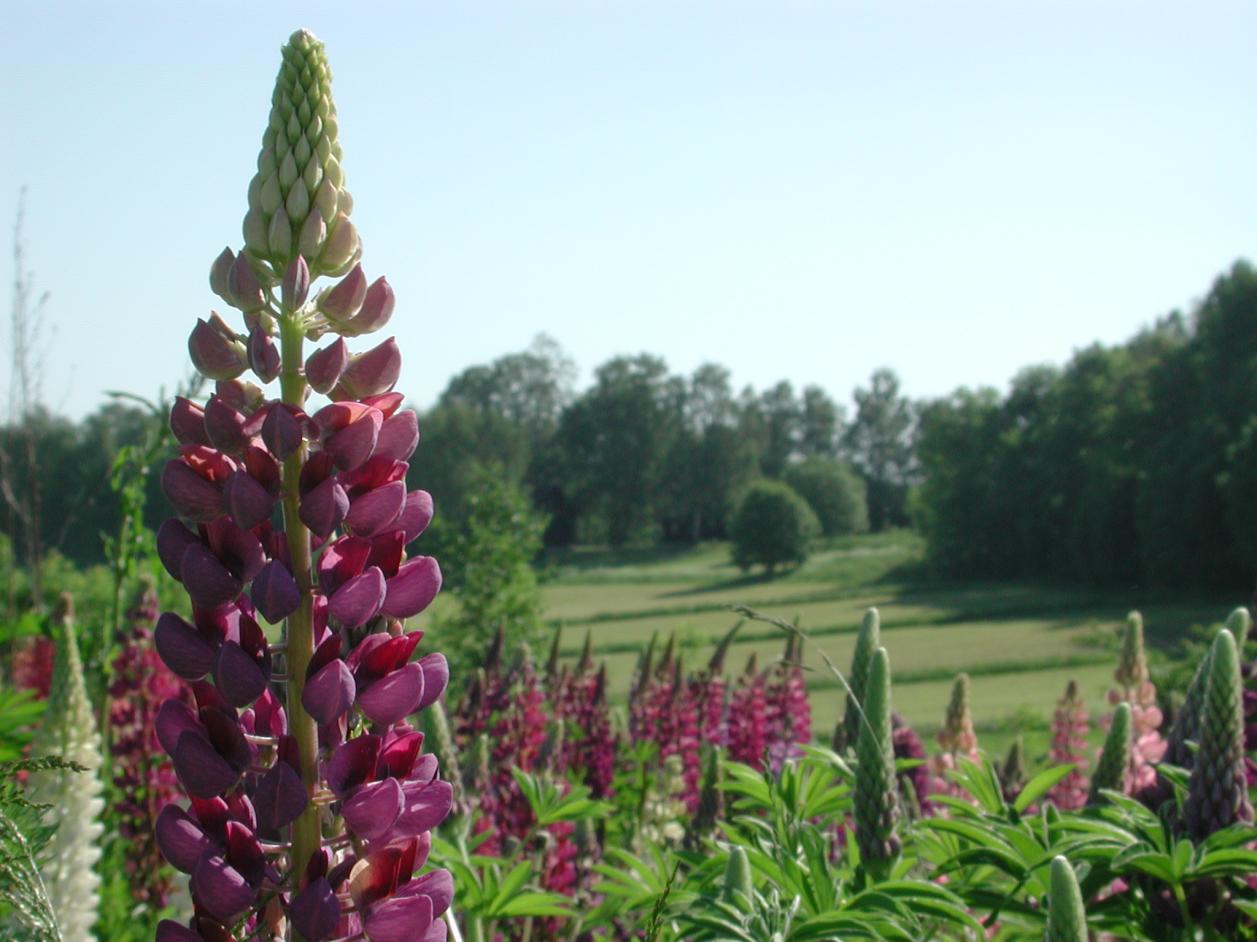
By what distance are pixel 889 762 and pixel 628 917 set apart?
5.35 ft

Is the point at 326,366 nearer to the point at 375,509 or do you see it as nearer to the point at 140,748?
the point at 375,509

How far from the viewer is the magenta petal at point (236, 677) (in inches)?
44.1

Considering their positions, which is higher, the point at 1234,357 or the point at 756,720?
the point at 1234,357

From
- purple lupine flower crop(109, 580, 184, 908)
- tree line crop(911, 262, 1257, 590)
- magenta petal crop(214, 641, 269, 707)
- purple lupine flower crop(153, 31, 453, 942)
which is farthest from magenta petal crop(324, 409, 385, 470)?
tree line crop(911, 262, 1257, 590)

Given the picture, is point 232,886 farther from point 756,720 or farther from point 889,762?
point 756,720

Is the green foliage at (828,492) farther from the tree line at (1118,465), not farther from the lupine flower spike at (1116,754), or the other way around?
the lupine flower spike at (1116,754)

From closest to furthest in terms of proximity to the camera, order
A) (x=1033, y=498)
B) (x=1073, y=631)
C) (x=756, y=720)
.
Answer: (x=756, y=720) → (x=1073, y=631) → (x=1033, y=498)

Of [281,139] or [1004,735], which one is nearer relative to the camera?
[281,139]

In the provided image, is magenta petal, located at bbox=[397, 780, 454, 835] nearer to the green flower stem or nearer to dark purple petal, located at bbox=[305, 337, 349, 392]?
the green flower stem

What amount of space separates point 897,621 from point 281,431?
27.5 metres

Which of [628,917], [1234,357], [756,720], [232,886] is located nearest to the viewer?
[232,886]

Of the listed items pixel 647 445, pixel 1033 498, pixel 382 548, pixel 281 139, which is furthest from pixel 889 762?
pixel 647 445

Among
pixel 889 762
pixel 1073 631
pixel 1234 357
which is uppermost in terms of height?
pixel 1234 357

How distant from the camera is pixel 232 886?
1125mm
